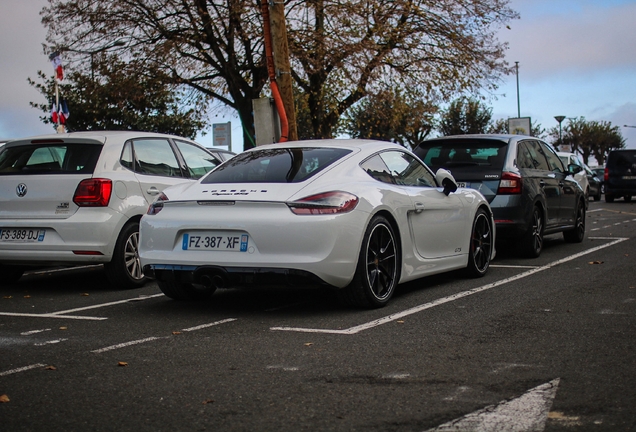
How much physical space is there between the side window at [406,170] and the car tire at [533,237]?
2927 mm

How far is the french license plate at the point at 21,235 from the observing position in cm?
863

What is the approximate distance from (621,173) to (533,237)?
22.5 metres

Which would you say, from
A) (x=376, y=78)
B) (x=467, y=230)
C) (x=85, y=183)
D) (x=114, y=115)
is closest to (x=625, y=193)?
(x=376, y=78)

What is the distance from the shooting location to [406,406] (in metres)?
4.12

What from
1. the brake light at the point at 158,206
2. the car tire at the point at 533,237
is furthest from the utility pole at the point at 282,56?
the brake light at the point at 158,206

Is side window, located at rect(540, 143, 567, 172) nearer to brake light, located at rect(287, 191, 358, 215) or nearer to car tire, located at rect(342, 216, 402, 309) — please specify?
car tire, located at rect(342, 216, 402, 309)

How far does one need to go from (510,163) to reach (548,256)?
1408mm

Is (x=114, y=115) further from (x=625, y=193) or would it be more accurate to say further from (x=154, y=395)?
(x=154, y=395)

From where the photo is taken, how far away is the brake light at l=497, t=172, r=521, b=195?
36.0 feet

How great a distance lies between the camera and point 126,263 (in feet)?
29.2

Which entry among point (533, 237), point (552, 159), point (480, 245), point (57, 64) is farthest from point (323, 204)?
point (57, 64)

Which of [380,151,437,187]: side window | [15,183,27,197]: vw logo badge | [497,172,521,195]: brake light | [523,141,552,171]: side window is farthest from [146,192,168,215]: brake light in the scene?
[523,141,552,171]: side window

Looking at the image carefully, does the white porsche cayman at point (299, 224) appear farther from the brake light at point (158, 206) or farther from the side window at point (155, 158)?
the side window at point (155, 158)

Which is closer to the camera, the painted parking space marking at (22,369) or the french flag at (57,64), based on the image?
the painted parking space marking at (22,369)
